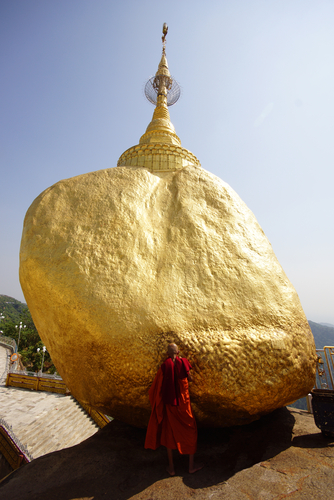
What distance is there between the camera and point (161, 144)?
6.25m

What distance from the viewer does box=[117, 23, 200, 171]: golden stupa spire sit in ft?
20.0

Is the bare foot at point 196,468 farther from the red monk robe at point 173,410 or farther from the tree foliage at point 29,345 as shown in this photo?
the tree foliage at point 29,345

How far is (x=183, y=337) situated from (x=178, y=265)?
0.92 metres

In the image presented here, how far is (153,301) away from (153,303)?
25 mm

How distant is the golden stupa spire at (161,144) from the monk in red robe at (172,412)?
11.9ft

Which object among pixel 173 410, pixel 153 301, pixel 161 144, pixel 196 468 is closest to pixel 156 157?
pixel 161 144

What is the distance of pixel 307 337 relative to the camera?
128 inches

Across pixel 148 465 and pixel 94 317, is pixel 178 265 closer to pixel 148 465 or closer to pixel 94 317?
pixel 94 317

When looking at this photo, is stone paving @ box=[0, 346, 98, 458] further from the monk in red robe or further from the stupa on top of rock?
the monk in red robe

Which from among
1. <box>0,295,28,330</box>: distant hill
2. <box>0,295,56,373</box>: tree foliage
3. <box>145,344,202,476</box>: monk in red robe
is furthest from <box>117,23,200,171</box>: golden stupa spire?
<box>0,295,28,330</box>: distant hill

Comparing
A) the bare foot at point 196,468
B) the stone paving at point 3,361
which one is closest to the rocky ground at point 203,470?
the bare foot at point 196,468

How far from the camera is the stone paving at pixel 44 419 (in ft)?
29.6

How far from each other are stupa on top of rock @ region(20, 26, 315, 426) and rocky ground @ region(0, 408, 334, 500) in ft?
1.19

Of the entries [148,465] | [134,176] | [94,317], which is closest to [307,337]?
[148,465]
